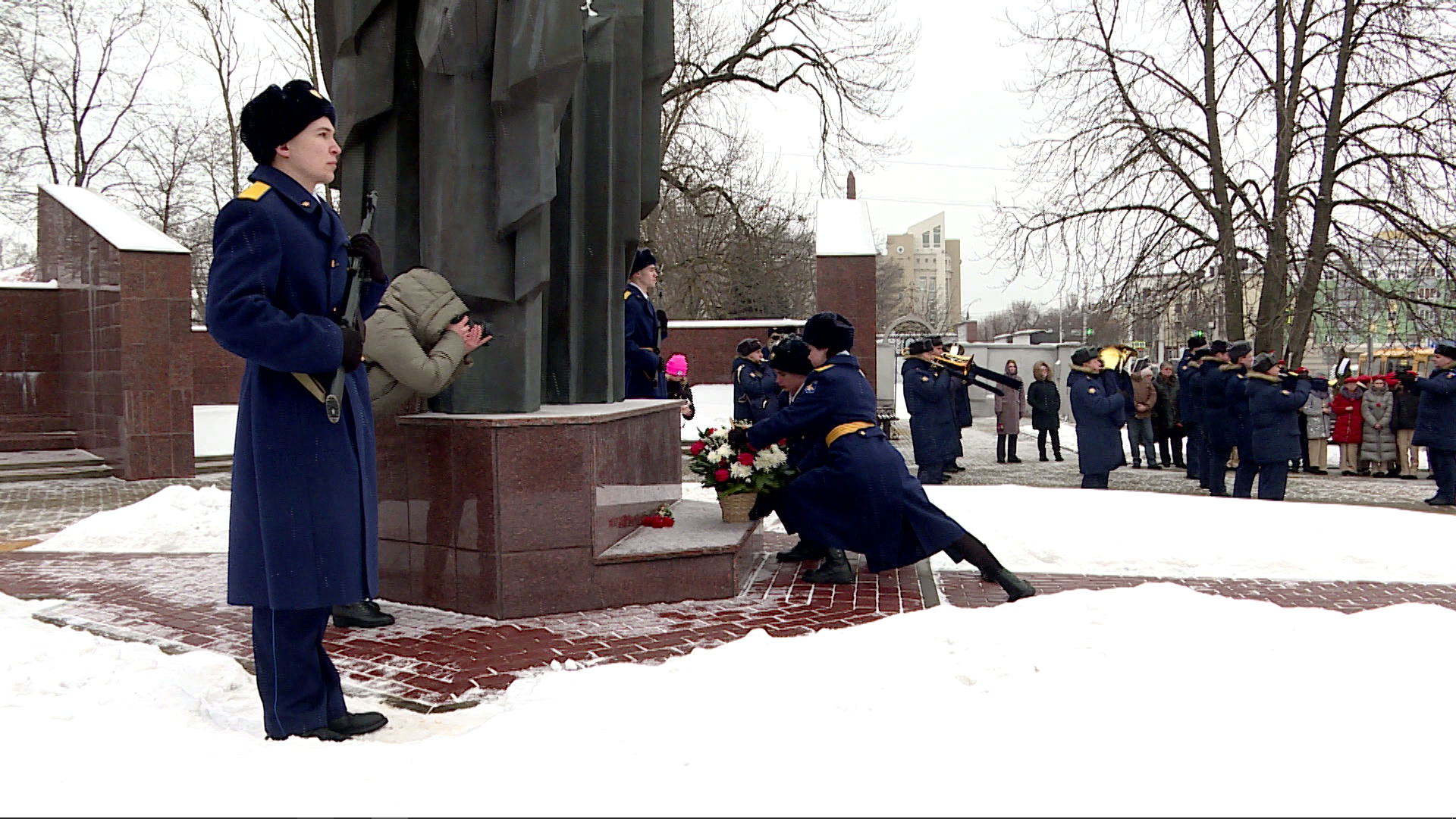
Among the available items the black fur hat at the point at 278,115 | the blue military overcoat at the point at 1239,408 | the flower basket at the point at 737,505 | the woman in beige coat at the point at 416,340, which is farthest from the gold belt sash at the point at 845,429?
the blue military overcoat at the point at 1239,408

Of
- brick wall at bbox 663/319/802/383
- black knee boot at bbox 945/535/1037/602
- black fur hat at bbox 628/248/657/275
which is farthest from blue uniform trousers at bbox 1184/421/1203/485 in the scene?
black knee boot at bbox 945/535/1037/602

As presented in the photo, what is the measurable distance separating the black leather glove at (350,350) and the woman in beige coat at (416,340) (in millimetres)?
1340

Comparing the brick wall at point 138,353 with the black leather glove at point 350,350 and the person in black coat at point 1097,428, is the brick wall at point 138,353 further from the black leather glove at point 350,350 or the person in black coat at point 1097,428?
the black leather glove at point 350,350

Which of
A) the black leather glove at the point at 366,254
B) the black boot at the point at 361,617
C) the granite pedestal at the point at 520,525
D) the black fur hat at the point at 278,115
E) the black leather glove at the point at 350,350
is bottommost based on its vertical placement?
the black boot at the point at 361,617

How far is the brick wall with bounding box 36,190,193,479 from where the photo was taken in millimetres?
13906

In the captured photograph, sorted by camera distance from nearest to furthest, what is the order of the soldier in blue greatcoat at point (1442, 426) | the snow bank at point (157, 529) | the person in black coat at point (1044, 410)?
the snow bank at point (157, 529), the soldier in blue greatcoat at point (1442, 426), the person in black coat at point (1044, 410)

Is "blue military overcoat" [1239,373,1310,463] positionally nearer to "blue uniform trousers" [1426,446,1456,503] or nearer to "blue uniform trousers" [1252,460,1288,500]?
"blue uniform trousers" [1252,460,1288,500]

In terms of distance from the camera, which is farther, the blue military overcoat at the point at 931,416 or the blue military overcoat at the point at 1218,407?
the blue military overcoat at the point at 931,416

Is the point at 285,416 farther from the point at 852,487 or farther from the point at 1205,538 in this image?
the point at 1205,538

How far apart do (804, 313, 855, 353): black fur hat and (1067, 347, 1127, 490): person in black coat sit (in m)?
6.93

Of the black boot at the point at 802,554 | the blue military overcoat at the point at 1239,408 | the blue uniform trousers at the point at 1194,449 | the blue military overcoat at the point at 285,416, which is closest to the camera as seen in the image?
the blue military overcoat at the point at 285,416

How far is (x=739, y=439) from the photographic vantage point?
655 centimetres

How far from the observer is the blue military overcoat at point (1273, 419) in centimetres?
1150

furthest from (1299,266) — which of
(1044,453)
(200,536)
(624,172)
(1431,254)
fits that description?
(200,536)
